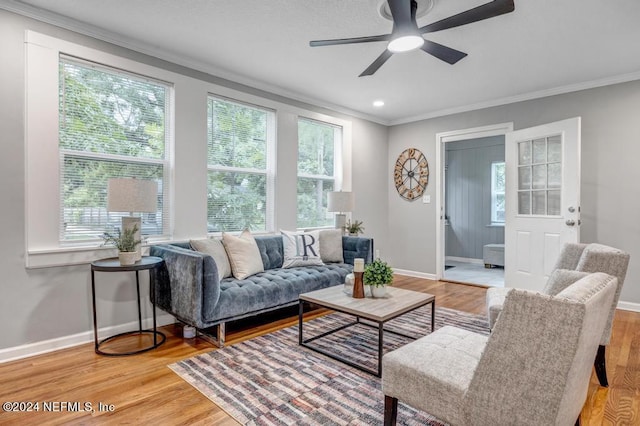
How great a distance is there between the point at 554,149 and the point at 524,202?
0.69 meters

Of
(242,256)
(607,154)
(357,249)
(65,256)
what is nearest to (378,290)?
(242,256)

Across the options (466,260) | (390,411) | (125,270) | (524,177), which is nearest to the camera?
(390,411)

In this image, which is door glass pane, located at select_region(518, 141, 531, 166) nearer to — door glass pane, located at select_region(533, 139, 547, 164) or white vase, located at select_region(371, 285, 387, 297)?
door glass pane, located at select_region(533, 139, 547, 164)

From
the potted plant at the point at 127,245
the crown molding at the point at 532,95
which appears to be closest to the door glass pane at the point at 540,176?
the crown molding at the point at 532,95

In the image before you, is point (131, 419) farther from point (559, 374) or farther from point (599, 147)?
point (599, 147)

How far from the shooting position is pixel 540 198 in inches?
161

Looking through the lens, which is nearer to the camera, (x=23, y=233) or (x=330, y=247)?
(x=23, y=233)

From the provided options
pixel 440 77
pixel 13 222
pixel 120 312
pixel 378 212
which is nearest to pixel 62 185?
pixel 13 222

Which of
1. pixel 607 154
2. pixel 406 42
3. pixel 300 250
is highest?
pixel 406 42

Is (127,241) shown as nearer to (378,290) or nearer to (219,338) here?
(219,338)

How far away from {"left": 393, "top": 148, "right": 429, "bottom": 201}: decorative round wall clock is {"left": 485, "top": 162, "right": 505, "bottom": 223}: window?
227cm

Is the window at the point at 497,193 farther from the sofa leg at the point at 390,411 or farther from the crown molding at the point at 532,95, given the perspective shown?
the sofa leg at the point at 390,411

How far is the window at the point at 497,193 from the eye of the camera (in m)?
6.78

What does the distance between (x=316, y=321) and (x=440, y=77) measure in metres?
→ 2.92
